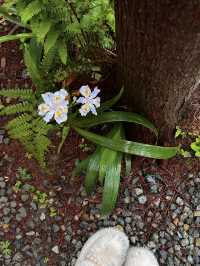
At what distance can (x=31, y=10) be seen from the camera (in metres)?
2.17

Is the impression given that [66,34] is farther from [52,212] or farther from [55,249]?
[55,249]

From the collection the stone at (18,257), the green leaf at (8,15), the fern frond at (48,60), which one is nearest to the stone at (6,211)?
the stone at (18,257)

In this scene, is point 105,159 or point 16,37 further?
point 16,37

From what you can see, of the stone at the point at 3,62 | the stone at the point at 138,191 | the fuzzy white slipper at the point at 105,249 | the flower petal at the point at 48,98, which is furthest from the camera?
the stone at the point at 3,62

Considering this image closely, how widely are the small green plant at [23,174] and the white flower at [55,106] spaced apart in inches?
24.1

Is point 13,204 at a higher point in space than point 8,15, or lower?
lower

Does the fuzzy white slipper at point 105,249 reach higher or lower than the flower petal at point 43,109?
lower

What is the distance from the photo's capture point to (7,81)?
109 inches

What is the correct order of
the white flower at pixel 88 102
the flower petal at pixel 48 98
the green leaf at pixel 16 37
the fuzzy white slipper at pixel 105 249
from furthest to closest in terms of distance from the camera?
the green leaf at pixel 16 37 → the fuzzy white slipper at pixel 105 249 → the white flower at pixel 88 102 → the flower petal at pixel 48 98

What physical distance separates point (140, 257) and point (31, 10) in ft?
4.78

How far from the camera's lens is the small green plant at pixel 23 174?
8.28 ft

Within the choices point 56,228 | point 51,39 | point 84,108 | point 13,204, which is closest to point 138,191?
point 56,228

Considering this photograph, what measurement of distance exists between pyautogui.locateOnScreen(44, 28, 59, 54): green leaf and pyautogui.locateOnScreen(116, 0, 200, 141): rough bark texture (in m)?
0.40

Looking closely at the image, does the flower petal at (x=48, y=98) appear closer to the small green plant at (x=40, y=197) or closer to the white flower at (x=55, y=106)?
the white flower at (x=55, y=106)
